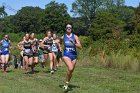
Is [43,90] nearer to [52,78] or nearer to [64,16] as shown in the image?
[52,78]

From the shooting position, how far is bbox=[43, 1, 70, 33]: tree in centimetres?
12350

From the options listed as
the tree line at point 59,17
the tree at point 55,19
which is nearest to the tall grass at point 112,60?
the tree line at point 59,17

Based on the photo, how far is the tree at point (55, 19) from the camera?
12350cm

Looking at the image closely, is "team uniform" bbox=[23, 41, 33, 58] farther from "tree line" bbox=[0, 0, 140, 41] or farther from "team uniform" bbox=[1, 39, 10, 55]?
"tree line" bbox=[0, 0, 140, 41]

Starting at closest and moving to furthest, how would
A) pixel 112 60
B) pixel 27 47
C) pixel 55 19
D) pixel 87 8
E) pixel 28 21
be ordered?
pixel 27 47 < pixel 112 60 < pixel 55 19 < pixel 28 21 < pixel 87 8

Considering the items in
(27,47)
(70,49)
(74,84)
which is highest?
(27,47)

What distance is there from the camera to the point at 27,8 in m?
142

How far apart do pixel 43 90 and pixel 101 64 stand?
38.5ft

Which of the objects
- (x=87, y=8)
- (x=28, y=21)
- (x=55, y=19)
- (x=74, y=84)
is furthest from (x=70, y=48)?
(x=87, y=8)

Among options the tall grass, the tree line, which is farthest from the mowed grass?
the tree line

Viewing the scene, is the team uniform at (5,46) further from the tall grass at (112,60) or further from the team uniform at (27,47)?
the tall grass at (112,60)

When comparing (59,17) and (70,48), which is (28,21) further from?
(70,48)

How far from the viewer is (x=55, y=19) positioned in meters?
124

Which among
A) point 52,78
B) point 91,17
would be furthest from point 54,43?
point 91,17
